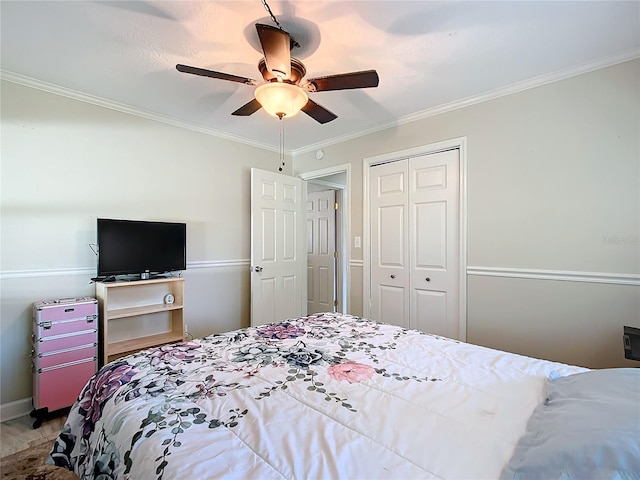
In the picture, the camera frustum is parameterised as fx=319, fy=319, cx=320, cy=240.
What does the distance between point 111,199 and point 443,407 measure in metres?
2.96

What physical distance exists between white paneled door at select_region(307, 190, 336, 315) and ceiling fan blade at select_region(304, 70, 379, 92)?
9.93ft

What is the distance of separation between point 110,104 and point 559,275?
3838 mm

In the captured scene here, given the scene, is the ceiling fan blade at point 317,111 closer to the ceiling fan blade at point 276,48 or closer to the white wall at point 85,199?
the ceiling fan blade at point 276,48

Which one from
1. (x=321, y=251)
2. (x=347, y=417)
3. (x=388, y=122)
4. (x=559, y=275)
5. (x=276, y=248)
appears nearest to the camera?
(x=347, y=417)

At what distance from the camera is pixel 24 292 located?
93.4 inches

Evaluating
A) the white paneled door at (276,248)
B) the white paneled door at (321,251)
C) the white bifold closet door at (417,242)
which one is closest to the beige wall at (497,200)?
the white bifold closet door at (417,242)

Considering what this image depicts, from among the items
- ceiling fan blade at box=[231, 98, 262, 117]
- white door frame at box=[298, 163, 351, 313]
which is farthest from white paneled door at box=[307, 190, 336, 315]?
ceiling fan blade at box=[231, 98, 262, 117]

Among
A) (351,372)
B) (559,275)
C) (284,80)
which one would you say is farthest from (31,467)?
(559,275)

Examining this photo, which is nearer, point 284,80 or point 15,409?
point 284,80

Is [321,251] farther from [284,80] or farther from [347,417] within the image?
[347,417]

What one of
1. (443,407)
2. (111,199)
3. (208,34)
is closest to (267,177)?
(111,199)

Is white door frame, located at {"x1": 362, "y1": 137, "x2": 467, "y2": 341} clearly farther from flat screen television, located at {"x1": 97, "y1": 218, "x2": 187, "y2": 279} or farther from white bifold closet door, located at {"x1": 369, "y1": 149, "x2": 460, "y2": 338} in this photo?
flat screen television, located at {"x1": 97, "y1": 218, "x2": 187, "y2": 279}

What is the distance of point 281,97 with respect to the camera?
6.06ft

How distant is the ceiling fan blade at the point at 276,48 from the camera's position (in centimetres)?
148
